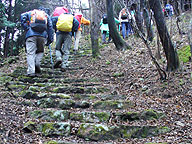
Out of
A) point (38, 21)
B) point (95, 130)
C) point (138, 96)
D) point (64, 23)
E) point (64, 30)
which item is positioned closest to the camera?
point (95, 130)

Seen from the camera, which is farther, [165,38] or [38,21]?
[38,21]

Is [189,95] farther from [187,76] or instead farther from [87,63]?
[87,63]

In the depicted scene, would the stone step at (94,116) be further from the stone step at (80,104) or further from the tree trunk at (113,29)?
the tree trunk at (113,29)

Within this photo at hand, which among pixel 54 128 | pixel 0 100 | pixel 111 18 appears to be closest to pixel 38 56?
pixel 0 100

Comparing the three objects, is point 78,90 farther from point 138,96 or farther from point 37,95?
point 138,96

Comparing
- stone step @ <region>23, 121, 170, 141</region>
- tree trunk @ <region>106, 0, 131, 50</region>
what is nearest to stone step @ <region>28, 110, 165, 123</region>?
stone step @ <region>23, 121, 170, 141</region>

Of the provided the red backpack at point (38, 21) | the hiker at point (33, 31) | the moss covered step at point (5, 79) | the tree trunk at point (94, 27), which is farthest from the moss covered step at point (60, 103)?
the tree trunk at point (94, 27)

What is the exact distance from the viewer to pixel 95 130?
3.74m

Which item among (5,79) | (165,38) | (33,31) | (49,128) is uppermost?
(33,31)

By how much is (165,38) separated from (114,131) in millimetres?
3180

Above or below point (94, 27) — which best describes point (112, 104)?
below

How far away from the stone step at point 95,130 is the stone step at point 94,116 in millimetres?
342

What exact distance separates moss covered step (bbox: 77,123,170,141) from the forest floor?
10 cm

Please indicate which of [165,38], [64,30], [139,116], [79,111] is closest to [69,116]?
[79,111]
